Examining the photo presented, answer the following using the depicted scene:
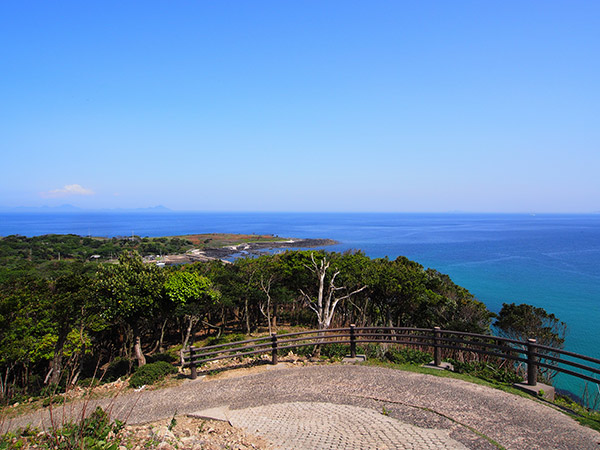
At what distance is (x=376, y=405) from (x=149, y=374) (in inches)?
248

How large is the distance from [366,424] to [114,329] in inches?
772

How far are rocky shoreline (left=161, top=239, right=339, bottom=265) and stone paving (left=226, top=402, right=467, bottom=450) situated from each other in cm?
6265

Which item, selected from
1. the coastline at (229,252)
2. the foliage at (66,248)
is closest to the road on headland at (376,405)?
the foliage at (66,248)

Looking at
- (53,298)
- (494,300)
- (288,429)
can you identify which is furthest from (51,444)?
(494,300)

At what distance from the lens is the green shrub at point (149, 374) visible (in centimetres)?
957

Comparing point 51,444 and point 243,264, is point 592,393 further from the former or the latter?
point 51,444

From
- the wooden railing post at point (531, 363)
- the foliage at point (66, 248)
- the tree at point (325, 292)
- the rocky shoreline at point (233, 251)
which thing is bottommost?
the rocky shoreline at point (233, 251)

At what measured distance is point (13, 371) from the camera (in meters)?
16.8

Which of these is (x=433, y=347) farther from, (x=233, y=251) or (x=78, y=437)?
(x=233, y=251)

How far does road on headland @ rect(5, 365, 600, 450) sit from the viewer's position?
19.5ft

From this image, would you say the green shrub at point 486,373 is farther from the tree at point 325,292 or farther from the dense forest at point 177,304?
the dense forest at point 177,304

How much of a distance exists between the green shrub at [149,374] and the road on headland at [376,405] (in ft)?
1.92

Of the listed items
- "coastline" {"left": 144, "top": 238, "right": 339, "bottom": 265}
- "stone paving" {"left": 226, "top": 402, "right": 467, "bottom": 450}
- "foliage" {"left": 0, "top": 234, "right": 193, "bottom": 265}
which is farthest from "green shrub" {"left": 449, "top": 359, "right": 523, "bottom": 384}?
"coastline" {"left": 144, "top": 238, "right": 339, "bottom": 265}

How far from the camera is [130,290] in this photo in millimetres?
13469
